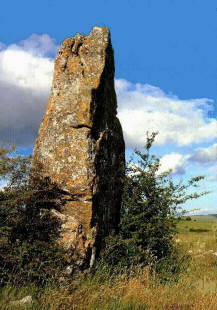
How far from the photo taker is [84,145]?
9.23 m

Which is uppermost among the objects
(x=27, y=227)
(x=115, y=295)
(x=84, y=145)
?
(x=84, y=145)

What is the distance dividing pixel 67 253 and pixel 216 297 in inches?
132

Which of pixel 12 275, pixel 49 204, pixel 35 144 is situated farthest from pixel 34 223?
pixel 35 144

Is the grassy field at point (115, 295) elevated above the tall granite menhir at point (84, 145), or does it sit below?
below

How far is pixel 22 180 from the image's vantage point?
926 cm

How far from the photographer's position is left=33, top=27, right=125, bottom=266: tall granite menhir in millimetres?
9031

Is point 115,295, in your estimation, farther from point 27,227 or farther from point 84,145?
point 84,145

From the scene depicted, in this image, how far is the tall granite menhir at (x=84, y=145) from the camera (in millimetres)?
9031

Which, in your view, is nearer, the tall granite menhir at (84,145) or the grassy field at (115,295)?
the grassy field at (115,295)

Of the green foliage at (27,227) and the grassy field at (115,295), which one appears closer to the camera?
the grassy field at (115,295)

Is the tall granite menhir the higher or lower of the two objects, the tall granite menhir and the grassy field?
the higher

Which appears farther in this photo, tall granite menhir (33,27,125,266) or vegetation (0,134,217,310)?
tall granite menhir (33,27,125,266)

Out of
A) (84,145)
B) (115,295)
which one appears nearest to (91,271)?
(115,295)

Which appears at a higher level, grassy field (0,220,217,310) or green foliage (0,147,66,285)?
green foliage (0,147,66,285)
